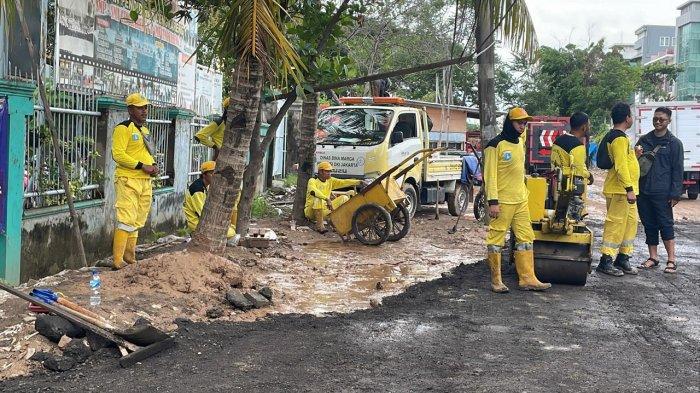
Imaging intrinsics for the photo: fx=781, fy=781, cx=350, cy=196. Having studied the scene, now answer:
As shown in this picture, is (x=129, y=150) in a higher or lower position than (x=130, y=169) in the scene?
higher

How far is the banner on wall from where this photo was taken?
7.90 m

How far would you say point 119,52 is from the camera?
30.0ft

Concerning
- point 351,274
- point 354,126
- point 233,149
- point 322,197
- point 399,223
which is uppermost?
point 354,126

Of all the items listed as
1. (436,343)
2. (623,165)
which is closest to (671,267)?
(623,165)

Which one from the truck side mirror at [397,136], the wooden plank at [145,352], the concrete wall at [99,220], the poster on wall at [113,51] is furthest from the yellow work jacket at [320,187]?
the wooden plank at [145,352]

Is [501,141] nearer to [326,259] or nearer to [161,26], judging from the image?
[326,259]

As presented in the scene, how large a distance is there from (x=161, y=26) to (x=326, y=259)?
12.8ft

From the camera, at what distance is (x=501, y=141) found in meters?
8.17

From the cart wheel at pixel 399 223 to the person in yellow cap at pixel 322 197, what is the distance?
32.1 inches

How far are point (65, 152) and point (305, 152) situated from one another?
17.8ft

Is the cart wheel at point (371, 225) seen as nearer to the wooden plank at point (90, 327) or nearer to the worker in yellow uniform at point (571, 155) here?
the worker in yellow uniform at point (571, 155)

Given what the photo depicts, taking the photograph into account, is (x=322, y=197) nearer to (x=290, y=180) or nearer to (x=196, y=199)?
(x=196, y=199)

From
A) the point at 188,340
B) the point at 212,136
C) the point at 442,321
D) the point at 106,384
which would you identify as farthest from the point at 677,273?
the point at 106,384

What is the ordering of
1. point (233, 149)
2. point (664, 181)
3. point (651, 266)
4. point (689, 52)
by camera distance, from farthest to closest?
point (689, 52) < point (651, 266) < point (664, 181) < point (233, 149)
